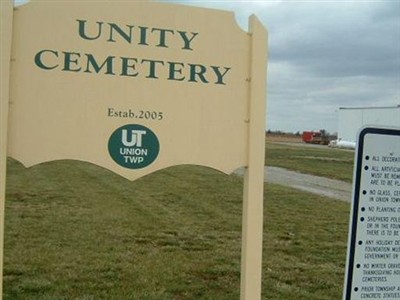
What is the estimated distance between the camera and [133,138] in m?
3.14

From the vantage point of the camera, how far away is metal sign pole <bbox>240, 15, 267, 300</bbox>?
131 inches

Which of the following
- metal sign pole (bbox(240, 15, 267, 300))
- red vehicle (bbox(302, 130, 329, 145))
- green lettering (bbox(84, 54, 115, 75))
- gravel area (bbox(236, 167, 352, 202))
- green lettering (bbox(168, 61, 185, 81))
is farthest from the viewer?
red vehicle (bbox(302, 130, 329, 145))

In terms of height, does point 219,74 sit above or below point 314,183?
above

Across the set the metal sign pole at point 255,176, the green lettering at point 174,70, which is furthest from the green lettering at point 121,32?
the metal sign pole at point 255,176

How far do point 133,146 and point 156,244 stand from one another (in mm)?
4032

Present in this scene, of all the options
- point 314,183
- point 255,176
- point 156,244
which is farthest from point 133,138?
point 314,183

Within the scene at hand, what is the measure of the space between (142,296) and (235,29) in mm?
2659

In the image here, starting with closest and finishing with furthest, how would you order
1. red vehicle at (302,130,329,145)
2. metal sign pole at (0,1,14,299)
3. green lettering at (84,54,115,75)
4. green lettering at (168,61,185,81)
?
metal sign pole at (0,1,14,299)
green lettering at (84,54,115,75)
green lettering at (168,61,185,81)
red vehicle at (302,130,329,145)

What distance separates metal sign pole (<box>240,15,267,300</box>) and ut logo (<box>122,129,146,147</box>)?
25.4 inches

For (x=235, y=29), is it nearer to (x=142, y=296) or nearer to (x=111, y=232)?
(x=142, y=296)

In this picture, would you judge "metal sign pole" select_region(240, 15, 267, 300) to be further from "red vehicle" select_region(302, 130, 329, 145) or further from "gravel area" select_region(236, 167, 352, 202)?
"red vehicle" select_region(302, 130, 329, 145)

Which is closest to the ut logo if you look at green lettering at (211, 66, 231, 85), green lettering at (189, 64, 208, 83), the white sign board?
green lettering at (189, 64, 208, 83)

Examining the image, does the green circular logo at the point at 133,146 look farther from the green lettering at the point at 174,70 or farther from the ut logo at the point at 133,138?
the green lettering at the point at 174,70

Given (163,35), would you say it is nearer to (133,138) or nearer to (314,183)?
(133,138)
